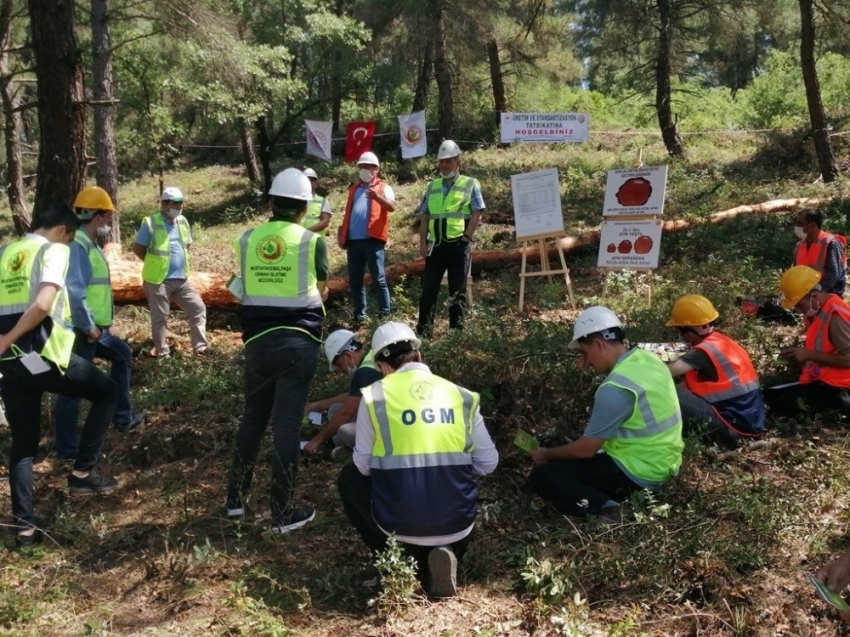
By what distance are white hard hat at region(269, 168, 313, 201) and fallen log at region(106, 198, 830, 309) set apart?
15.8 feet

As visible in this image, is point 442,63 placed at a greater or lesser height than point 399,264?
greater

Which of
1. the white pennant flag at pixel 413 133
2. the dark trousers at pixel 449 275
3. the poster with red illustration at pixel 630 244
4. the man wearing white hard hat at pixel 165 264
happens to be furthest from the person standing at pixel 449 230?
the white pennant flag at pixel 413 133

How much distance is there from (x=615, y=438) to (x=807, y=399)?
1.99m

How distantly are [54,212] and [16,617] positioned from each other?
2219 millimetres

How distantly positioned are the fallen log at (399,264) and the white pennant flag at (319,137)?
9806 millimetres

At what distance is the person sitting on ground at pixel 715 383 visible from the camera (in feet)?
16.5

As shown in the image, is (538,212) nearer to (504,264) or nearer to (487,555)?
(504,264)

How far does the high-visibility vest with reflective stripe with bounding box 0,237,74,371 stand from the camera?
440cm

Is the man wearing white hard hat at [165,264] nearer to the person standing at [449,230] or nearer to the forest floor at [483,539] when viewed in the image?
the forest floor at [483,539]

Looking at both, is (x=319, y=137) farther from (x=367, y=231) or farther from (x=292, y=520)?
(x=292, y=520)

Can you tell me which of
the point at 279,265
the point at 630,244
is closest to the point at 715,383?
the point at 279,265

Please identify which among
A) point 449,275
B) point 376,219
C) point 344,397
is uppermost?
point 376,219

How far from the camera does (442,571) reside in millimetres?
3635

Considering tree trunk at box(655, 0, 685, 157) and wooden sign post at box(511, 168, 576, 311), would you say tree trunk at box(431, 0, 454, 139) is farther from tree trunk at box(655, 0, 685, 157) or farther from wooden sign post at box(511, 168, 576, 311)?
wooden sign post at box(511, 168, 576, 311)
